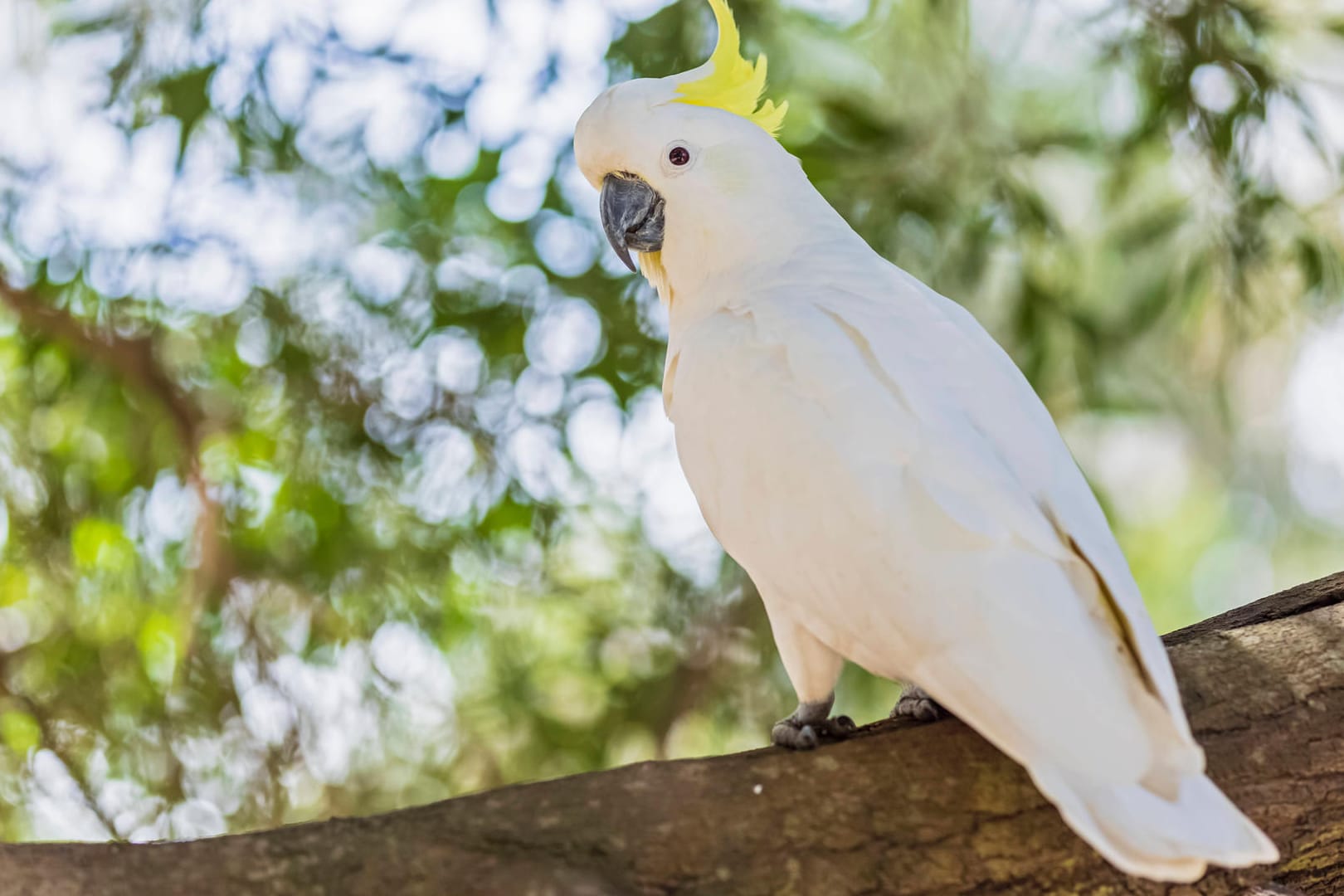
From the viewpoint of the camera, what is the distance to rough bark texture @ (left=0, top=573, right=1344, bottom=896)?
1.21 metres

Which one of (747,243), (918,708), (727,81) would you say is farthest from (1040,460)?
(727,81)

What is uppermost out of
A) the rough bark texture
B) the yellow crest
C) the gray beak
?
the yellow crest

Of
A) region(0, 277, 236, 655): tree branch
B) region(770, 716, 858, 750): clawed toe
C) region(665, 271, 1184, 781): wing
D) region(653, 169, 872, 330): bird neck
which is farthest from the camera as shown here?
region(0, 277, 236, 655): tree branch

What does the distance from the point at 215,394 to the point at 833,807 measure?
7.84 ft

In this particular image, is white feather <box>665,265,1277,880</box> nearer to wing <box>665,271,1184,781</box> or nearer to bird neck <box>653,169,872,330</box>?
wing <box>665,271,1184,781</box>

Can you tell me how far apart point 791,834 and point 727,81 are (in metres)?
1.30

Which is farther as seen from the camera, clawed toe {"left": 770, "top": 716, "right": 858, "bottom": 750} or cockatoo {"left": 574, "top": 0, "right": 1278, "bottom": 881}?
clawed toe {"left": 770, "top": 716, "right": 858, "bottom": 750}

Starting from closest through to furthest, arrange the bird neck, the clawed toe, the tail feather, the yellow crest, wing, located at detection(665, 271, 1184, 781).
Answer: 1. the tail feather
2. wing, located at detection(665, 271, 1184, 781)
3. the clawed toe
4. the bird neck
5. the yellow crest

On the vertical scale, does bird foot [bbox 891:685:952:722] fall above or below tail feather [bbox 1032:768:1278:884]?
below

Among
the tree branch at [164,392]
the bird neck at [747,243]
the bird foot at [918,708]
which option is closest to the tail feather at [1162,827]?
the bird foot at [918,708]

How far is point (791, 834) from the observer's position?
1317 mm

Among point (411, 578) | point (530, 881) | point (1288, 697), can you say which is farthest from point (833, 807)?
point (411, 578)

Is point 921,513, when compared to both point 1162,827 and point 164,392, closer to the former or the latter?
point 1162,827

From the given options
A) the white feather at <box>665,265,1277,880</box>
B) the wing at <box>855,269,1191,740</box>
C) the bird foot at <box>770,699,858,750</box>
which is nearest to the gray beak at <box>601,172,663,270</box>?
the white feather at <box>665,265,1277,880</box>
